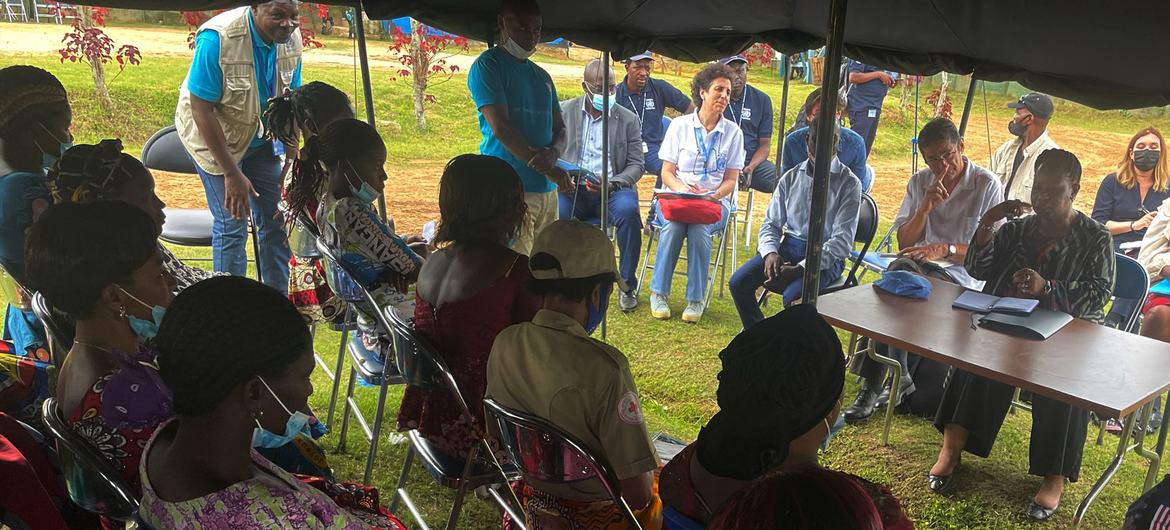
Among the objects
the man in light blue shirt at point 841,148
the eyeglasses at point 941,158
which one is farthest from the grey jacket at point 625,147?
the eyeglasses at point 941,158

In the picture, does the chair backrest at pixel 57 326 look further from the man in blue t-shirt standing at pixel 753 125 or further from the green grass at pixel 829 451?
the man in blue t-shirt standing at pixel 753 125

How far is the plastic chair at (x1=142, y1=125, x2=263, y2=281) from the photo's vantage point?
4160mm

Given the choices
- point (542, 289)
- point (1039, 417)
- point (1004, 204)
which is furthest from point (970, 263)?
point (542, 289)

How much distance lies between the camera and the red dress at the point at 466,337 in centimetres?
228

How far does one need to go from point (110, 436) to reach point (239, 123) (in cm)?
267

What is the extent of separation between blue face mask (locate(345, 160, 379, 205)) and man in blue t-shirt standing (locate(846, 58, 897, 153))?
6.23m

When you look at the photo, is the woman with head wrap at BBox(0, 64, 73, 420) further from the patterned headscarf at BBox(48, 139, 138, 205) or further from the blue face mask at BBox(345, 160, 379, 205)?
the blue face mask at BBox(345, 160, 379, 205)

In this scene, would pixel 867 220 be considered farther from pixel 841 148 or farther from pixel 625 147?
pixel 625 147

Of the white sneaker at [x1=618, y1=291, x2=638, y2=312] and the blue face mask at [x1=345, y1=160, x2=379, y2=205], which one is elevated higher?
the blue face mask at [x1=345, y1=160, x2=379, y2=205]

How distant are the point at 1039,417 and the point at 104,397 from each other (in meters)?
3.38

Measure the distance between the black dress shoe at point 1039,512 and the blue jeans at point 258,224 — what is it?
3814 mm

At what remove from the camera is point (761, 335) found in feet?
4.90

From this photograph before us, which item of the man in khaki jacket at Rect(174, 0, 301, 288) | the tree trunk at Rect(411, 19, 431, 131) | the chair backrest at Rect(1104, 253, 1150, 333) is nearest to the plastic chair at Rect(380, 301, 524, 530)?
the man in khaki jacket at Rect(174, 0, 301, 288)

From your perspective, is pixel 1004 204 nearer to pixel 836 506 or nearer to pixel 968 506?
pixel 968 506
